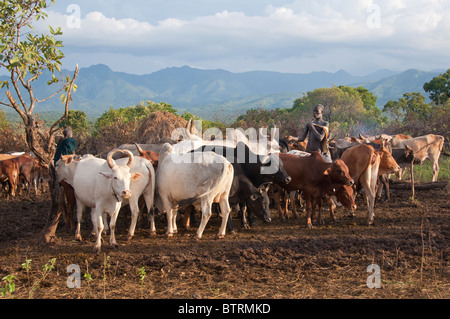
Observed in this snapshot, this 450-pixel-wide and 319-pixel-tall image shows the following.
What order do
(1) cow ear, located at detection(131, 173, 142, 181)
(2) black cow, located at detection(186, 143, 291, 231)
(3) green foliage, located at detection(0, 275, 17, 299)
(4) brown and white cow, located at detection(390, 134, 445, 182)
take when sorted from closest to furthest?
1. (3) green foliage, located at detection(0, 275, 17, 299)
2. (1) cow ear, located at detection(131, 173, 142, 181)
3. (2) black cow, located at detection(186, 143, 291, 231)
4. (4) brown and white cow, located at detection(390, 134, 445, 182)

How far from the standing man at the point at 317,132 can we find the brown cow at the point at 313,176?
2.56ft

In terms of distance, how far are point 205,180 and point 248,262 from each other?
2084 millimetres

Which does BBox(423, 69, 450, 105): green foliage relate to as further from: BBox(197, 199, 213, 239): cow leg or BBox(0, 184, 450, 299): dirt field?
BBox(197, 199, 213, 239): cow leg

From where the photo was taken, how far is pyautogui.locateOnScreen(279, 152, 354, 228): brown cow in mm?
9594

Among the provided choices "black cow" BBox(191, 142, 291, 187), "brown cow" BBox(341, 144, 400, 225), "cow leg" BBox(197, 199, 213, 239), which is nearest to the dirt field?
"cow leg" BBox(197, 199, 213, 239)

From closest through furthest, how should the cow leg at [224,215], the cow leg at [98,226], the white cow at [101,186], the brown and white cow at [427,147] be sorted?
the white cow at [101,186] → the cow leg at [98,226] → the cow leg at [224,215] → the brown and white cow at [427,147]

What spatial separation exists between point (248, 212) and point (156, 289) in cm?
433

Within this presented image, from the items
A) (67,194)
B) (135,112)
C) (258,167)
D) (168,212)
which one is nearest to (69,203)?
(67,194)

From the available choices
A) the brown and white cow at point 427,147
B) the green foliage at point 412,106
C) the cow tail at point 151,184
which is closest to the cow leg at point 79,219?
the cow tail at point 151,184

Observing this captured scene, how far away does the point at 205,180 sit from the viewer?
8.84 m

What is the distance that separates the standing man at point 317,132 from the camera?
423 inches

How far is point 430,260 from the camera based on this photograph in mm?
7273

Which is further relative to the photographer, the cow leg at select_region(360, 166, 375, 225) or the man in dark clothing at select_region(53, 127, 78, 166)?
the man in dark clothing at select_region(53, 127, 78, 166)

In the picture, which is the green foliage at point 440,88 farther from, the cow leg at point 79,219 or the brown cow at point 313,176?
the cow leg at point 79,219
